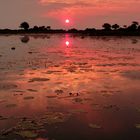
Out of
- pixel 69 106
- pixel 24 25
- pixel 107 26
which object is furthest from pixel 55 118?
pixel 24 25

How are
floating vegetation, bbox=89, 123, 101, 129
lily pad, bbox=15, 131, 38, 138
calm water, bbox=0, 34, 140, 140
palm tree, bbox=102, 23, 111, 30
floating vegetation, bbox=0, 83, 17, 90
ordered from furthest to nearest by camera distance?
palm tree, bbox=102, 23, 111, 30, floating vegetation, bbox=0, 83, 17, 90, floating vegetation, bbox=89, 123, 101, 129, calm water, bbox=0, 34, 140, 140, lily pad, bbox=15, 131, 38, 138

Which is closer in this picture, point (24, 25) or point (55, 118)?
point (55, 118)

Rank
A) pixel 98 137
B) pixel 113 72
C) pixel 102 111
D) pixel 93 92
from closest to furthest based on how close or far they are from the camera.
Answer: pixel 98 137 → pixel 102 111 → pixel 93 92 → pixel 113 72

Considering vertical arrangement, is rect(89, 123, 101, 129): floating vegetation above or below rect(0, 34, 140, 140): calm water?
above

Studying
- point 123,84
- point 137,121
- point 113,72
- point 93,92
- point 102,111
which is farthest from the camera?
point 113,72

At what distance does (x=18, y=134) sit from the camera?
862 centimetres

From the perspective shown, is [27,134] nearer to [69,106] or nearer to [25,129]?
[25,129]

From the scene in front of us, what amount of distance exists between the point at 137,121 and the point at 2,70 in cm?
1150

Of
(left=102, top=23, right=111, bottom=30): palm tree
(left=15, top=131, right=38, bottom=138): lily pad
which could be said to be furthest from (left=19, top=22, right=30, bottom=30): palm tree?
(left=15, top=131, right=38, bottom=138): lily pad

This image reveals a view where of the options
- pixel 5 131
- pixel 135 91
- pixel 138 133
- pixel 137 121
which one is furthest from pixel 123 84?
pixel 5 131

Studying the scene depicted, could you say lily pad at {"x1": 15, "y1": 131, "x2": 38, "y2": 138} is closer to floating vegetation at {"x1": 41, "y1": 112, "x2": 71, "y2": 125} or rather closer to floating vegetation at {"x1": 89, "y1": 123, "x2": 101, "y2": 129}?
floating vegetation at {"x1": 41, "y1": 112, "x2": 71, "y2": 125}

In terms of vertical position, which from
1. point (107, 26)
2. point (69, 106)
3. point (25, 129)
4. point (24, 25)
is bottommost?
point (24, 25)

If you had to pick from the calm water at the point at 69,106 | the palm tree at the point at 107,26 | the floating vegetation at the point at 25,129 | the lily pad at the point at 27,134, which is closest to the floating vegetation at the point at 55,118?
the calm water at the point at 69,106

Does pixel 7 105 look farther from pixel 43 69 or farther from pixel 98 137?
pixel 43 69
